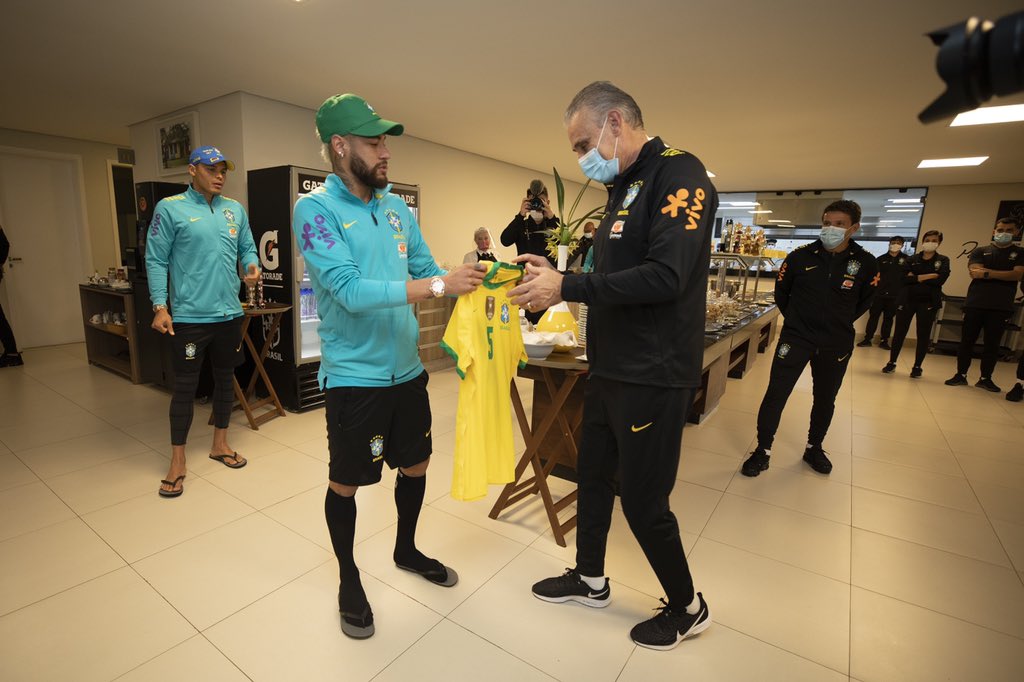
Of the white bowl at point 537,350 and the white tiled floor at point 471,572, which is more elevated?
the white bowl at point 537,350

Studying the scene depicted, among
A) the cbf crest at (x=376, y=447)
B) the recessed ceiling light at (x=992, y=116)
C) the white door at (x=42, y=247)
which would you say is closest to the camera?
the cbf crest at (x=376, y=447)

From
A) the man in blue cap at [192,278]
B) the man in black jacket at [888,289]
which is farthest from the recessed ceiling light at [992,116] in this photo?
the man in blue cap at [192,278]

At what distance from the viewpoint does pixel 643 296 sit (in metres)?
1.30

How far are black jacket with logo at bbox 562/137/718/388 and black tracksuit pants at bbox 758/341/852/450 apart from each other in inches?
75.4

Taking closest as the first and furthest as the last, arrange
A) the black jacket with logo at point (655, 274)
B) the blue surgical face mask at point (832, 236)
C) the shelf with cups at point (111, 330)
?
the black jacket with logo at point (655, 274) < the blue surgical face mask at point (832, 236) < the shelf with cups at point (111, 330)

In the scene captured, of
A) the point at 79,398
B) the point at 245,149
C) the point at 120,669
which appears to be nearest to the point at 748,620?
the point at 120,669

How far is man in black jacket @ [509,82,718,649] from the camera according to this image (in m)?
1.31

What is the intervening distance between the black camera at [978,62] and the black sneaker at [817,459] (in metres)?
2.96

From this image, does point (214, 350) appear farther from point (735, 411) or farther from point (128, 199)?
point (128, 199)

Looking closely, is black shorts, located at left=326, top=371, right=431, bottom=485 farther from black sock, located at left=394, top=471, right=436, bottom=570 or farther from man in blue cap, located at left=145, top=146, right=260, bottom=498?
man in blue cap, located at left=145, top=146, right=260, bottom=498

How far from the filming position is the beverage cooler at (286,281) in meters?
3.71

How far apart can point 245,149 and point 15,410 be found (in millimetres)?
2696

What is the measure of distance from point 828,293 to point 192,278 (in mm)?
3610

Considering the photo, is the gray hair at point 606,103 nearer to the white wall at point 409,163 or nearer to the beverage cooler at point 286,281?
the beverage cooler at point 286,281
